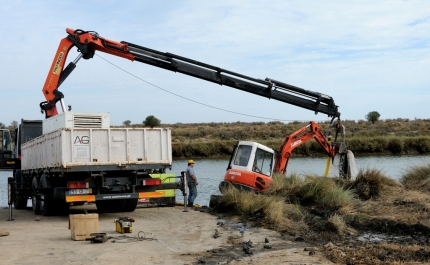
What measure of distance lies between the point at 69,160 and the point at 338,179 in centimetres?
960

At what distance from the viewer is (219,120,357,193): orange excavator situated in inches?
743

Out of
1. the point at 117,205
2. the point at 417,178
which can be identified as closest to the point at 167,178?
the point at 117,205

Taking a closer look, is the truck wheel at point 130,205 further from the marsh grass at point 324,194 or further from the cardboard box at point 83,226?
the cardboard box at point 83,226

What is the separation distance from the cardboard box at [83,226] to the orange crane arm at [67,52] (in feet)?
25.3

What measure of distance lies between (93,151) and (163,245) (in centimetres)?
474

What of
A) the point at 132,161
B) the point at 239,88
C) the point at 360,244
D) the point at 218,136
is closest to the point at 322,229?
the point at 360,244

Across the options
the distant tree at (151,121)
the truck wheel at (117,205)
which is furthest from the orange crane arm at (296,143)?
the distant tree at (151,121)

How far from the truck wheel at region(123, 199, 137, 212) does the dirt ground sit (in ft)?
5.59

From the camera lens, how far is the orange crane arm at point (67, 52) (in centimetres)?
1903

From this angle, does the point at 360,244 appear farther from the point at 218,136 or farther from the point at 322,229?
the point at 218,136

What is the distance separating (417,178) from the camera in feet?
67.6

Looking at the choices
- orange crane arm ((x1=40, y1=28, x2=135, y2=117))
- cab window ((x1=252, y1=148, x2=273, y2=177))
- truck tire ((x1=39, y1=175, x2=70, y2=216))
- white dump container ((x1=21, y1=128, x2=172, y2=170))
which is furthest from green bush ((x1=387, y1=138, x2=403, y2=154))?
truck tire ((x1=39, y1=175, x2=70, y2=216))

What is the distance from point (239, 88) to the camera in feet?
68.3

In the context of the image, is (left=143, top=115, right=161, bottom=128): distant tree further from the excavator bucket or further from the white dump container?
the white dump container
